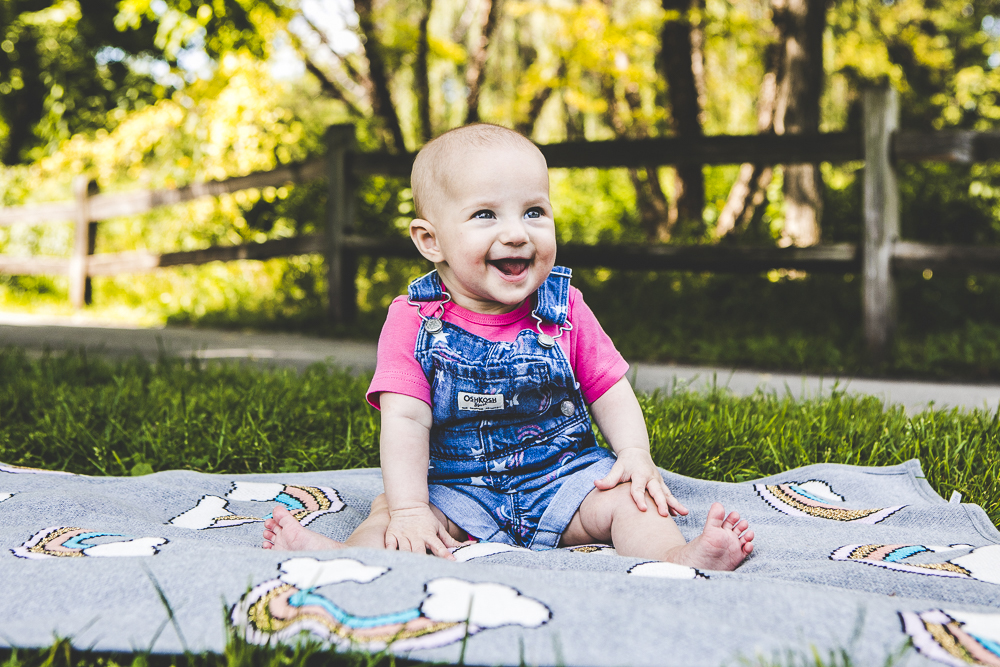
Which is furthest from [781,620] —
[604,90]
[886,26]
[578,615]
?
[886,26]

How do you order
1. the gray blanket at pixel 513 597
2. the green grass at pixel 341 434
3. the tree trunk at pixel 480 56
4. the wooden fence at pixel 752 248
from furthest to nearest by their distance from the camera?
the tree trunk at pixel 480 56 → the wooden fence at pixel 752 248 → the green grass at pixel 341 434 → the gray blanket at pixel 513 597

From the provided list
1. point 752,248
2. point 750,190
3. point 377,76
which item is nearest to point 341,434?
point 752,248

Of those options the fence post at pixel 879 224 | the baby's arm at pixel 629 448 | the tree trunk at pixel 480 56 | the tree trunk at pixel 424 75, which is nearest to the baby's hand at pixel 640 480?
the baby's arm at pixel 629 448

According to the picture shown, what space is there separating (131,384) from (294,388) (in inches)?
25.2

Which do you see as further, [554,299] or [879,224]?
[879,224]

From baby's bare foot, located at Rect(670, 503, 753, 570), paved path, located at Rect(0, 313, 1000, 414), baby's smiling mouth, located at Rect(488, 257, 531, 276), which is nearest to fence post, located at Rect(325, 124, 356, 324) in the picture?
paved path, located at Rect(0, 313, 1000, 414)

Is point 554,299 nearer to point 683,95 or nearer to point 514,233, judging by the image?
point 514,233

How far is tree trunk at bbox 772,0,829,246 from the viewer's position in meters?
5.93

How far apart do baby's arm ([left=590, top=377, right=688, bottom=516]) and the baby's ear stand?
0.49 metres

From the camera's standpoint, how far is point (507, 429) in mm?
1816

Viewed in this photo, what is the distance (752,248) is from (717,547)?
3.25 metres

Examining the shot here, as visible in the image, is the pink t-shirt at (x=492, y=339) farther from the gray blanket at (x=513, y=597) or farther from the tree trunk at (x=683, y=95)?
the tree trunk at (x=683, y=95)

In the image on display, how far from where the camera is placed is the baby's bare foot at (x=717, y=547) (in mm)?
1460

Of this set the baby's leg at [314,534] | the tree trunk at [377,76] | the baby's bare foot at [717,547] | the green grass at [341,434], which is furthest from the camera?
the tree trunk at [377,76]
